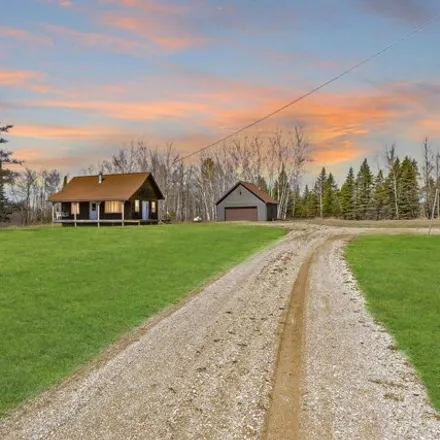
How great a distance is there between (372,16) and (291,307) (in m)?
15.2

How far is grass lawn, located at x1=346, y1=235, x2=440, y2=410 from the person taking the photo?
7727 millimetres

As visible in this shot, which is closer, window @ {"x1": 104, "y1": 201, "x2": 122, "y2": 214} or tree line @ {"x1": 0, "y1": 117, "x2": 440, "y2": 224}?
window @ {"x1": 104, "y1": 201, "x2": 122, "y2": 214}

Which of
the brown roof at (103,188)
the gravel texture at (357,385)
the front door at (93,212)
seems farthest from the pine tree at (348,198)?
the gravel texture at (357,385)

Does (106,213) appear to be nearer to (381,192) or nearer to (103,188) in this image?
(103,188)

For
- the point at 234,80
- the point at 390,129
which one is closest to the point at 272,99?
the point at 234,80

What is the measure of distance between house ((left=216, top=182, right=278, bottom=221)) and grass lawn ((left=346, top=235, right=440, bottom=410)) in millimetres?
25687

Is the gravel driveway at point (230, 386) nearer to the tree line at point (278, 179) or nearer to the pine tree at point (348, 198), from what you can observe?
the tree line at point (278, 179)

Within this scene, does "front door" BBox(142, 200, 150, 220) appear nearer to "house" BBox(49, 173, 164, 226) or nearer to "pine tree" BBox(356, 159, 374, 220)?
"house" BBox(49, 173, 164, 226)

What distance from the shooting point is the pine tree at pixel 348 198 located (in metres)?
78.6

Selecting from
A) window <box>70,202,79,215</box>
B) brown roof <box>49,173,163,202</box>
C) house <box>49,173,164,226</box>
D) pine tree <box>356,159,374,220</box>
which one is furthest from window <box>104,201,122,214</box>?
pine tree <box>356,159,374,220</box>

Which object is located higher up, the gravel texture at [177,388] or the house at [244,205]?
the house at [244,205]

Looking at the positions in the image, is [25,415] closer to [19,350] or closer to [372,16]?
[19,350]

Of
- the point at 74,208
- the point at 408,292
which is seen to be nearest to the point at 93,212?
the point at 74,208

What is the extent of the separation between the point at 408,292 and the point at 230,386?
8.72 metres
